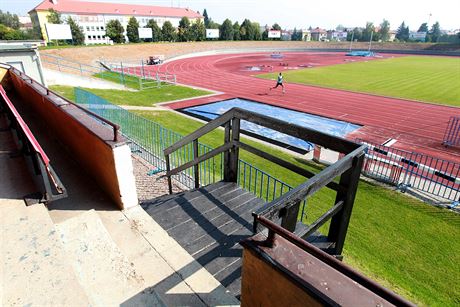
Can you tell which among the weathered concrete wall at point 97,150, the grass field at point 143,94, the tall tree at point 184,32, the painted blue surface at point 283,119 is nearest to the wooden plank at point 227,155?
the weathered concrete wall at point 97,150

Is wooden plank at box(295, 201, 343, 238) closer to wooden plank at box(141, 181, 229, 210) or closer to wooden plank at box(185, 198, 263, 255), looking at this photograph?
wooden plank at box(185, 198, 263, 255)

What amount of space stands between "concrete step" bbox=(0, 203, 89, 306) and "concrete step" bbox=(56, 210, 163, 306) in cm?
17

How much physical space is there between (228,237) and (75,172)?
3.23m

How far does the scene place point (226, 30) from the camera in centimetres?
8212

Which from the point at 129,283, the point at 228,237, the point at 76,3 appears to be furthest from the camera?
the point at 76,3

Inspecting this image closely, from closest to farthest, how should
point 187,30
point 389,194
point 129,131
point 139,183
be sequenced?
point 139,183, point 389,194, point 129,131, point 187,30

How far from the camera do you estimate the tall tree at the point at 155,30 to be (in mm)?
65875

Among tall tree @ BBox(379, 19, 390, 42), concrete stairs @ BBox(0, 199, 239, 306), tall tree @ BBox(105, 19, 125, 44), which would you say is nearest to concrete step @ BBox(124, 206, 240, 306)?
concrete stairs @ BBox(0, 199, 239, 306)

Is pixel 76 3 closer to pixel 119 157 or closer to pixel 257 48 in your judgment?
pixel 257 48

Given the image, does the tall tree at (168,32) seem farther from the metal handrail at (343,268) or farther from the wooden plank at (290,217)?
the metal handrail at (343,268)

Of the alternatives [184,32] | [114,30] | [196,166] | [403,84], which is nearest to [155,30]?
[184,32]

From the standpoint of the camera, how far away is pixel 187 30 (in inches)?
2862

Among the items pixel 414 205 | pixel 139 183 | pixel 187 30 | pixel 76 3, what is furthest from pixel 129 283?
pixel 76 3

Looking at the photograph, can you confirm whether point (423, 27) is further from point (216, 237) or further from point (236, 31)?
point (216, 237)
